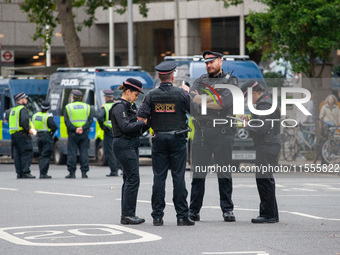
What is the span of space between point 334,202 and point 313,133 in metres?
10.7

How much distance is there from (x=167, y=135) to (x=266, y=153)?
129 centimetres

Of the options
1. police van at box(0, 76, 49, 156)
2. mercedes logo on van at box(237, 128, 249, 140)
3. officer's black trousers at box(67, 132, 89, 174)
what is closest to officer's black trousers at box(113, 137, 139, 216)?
officer's black trousers at box(67, 132, 89, 174)

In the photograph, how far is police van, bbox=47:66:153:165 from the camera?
78.1ft

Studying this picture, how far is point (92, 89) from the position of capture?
947 inches

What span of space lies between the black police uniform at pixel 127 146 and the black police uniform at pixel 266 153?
138 cm

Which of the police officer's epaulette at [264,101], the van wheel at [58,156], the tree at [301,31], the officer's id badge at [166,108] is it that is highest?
the tree at [301,31]

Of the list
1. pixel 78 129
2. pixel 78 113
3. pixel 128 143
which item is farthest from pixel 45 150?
pixel 128 143

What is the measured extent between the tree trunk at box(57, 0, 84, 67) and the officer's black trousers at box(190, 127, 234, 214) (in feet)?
68.9

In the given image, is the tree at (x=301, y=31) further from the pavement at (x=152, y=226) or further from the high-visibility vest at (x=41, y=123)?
the high-visibility vest at (x=41, y=123)

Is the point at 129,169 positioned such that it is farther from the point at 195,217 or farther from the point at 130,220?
the point at 195,217

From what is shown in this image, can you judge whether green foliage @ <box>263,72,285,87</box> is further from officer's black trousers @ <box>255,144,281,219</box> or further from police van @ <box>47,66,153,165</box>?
officer's black trousers @ <box>255,144,281,219</box>

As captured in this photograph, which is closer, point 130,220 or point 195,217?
point 130,220

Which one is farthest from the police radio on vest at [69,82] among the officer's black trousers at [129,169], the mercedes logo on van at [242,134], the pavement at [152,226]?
Result: the officer's black trousers at [129,169]

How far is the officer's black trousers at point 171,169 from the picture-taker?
10602mm
